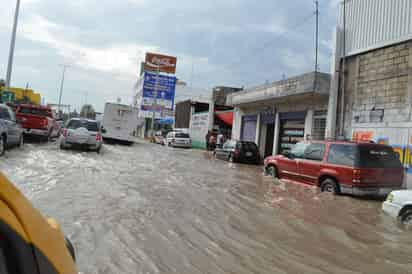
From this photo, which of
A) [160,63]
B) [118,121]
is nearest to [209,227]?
[118,121]

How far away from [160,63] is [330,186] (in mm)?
43656

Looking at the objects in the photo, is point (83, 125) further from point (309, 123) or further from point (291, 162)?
point (309, 123)

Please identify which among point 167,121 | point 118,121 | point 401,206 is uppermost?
point 167,121

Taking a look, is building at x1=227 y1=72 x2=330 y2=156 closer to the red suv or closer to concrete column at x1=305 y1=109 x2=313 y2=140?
concrete column at x1=305 y1=109 x2=313 y2=140

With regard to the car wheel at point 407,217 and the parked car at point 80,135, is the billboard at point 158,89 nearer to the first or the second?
the parked car at point 80,135

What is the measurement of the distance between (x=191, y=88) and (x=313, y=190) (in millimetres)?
68769

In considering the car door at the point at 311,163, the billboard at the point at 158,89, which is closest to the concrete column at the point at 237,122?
the car door at the point at 311,163

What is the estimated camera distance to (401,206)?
6.61 metres

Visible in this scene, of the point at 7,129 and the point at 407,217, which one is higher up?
the point at 7,129

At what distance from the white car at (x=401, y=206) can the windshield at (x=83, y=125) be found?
13.1 m

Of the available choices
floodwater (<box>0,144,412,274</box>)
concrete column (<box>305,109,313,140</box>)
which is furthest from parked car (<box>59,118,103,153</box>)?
concrete column (<box>305,109,313,140</box>)

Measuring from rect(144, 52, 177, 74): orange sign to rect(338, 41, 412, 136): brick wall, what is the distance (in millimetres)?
37725

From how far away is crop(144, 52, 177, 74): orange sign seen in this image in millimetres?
50031

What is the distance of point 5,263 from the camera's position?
44.5 inches
